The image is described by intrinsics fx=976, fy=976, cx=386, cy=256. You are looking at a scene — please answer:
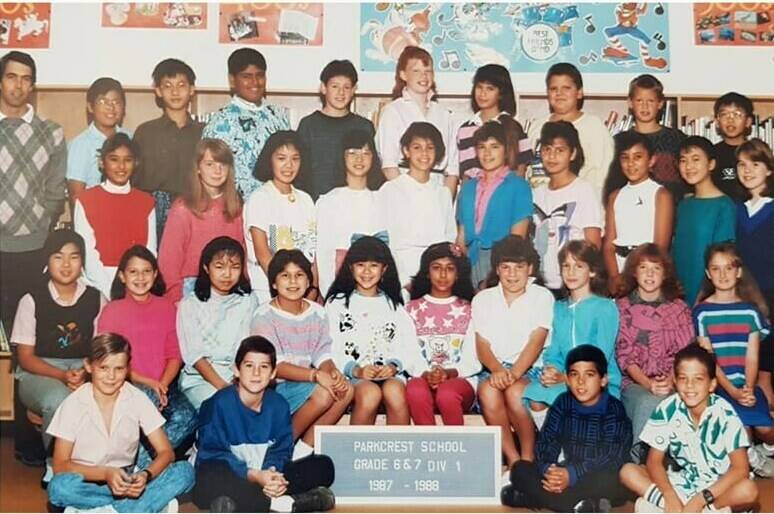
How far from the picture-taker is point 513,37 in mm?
3137

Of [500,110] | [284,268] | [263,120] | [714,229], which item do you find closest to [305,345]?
[284,268]

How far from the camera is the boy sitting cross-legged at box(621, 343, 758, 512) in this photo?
114 inches

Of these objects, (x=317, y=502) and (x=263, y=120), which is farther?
(x=263, y=120)

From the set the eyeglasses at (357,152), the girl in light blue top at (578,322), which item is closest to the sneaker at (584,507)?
the girl in light blue top at (578,322)

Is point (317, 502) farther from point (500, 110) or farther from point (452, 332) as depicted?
point (500, 110)

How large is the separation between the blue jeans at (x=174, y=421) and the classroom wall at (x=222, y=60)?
0.99 meters

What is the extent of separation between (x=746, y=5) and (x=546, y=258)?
1077 millimetres

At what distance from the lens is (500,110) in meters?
3.13

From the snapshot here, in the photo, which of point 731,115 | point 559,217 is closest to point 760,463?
point 559,217

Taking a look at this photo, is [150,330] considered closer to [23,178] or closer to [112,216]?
[112,216]

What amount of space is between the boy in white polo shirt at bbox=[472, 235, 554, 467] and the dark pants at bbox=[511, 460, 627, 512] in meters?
0.05

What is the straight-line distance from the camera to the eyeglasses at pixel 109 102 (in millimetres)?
3092

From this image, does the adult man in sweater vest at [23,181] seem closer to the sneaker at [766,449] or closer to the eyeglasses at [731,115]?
the eyeglasses at [731,115]

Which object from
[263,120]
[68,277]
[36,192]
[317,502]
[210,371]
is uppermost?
[263,120]
